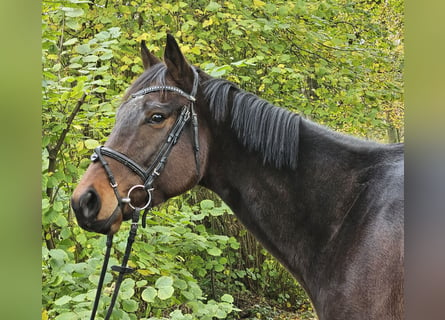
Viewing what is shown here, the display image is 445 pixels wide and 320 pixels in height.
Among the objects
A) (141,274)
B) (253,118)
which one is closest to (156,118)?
(253,118)

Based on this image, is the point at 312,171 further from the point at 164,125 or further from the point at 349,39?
the point at 349,39

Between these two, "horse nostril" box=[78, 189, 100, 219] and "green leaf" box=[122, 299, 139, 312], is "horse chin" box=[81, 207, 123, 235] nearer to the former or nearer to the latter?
"horse nostril" box=[78, 189, 100, 219]

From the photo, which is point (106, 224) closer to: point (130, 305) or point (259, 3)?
point (130, 305)

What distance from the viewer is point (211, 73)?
247 centimetres

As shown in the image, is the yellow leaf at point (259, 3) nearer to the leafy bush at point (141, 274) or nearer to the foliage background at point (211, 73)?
the foliage background at point (211, 73)

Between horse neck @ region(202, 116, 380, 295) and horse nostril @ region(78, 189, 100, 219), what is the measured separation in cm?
55

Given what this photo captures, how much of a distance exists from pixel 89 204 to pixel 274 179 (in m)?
0.79

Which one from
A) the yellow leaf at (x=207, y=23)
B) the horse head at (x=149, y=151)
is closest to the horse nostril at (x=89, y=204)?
the horse head at (x=149, y=151)

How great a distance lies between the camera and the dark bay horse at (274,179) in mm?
1514

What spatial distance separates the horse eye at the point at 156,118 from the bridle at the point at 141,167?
0.22 feet

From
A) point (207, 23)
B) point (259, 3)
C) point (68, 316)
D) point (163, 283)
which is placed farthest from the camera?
point (259, 3)
